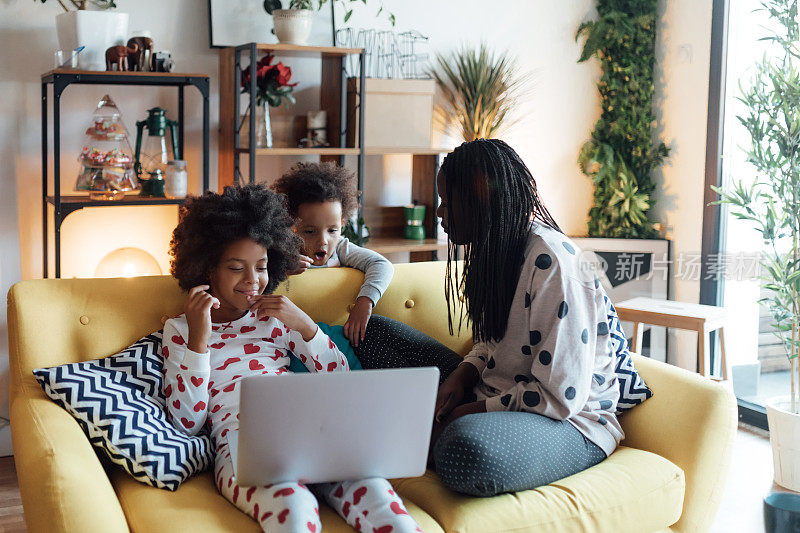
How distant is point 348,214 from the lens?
2.58 meters

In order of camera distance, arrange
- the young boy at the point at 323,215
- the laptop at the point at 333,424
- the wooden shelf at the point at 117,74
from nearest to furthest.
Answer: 1. the laptop at the point at 333,424
2. the young boy at the point at 323,215
3. the wooden shelf at the point at 117,74

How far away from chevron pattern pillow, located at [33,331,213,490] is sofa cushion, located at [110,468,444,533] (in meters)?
0.04

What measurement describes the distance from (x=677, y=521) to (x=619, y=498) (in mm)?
248

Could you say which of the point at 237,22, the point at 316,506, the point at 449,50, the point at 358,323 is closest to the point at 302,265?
the point at 358,323

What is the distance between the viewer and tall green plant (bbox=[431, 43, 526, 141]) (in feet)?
11.8

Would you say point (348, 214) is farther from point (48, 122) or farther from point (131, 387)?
point (48, 122)

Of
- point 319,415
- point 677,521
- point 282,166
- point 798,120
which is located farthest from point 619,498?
point 282,166

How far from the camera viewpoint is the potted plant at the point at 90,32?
2.79m

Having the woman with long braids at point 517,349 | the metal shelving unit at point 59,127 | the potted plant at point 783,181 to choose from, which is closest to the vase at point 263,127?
the metal shelving unit at point 59,127

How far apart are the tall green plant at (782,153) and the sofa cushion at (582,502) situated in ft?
4.34

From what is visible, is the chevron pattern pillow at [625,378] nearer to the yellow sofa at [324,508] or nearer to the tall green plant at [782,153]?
the yellow sofa at [324,508]

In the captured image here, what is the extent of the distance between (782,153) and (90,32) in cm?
245

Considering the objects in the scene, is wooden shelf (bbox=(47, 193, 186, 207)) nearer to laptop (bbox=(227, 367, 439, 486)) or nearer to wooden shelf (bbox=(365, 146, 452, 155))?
wooden shelf (bbox=(365, 146, 452, 155))

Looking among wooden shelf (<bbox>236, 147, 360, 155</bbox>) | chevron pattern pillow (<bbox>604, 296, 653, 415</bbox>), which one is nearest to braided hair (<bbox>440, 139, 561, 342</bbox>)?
chevron pattern pillow (<bbox>604, 296, 653, 415</bbox>)
